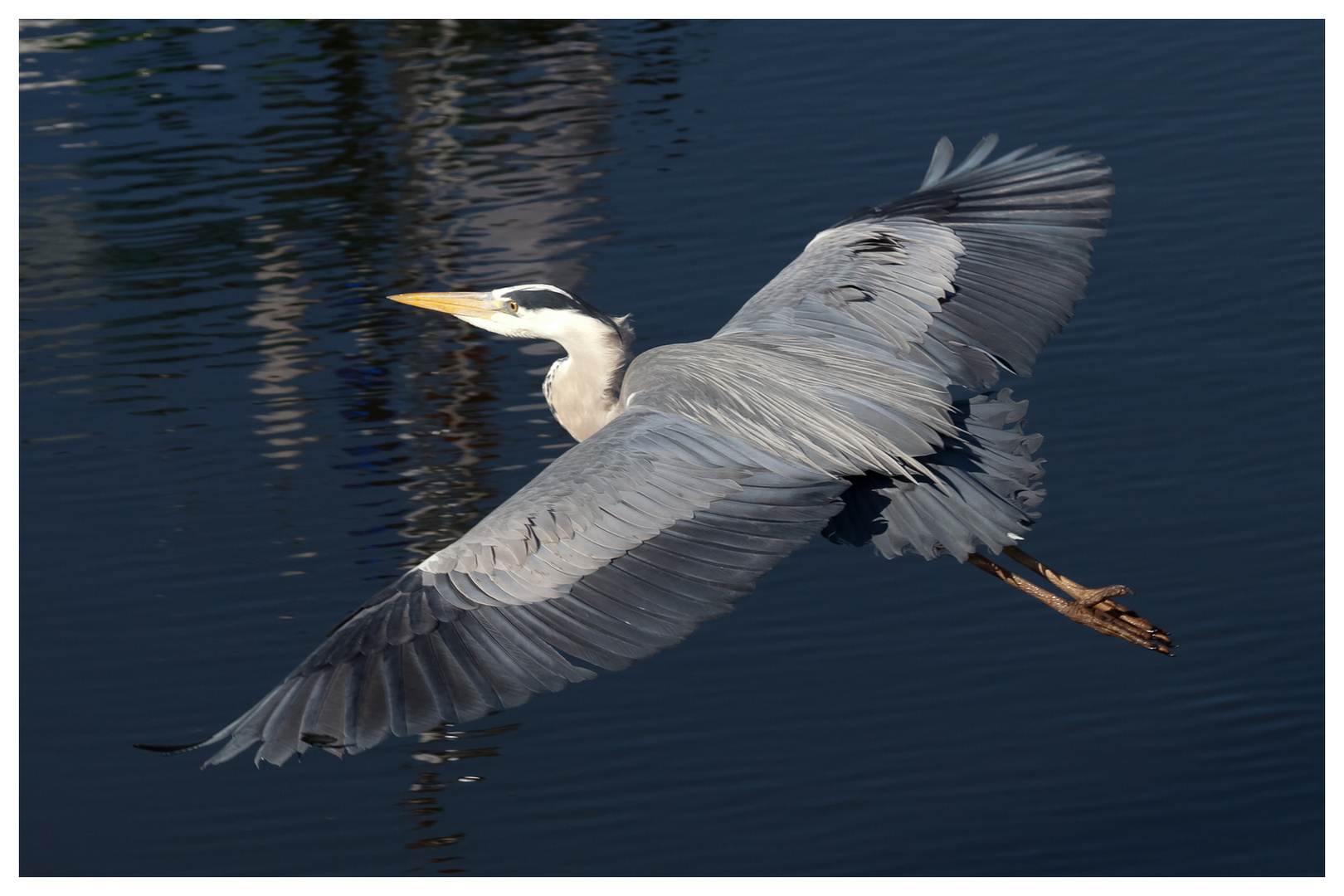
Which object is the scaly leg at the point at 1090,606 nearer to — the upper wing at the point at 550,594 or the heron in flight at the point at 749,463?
the heron in flight at the point at 749,463

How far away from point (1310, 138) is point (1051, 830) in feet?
18.9

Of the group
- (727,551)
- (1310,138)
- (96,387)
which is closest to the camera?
A: (727,551)

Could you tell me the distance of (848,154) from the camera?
9.88m

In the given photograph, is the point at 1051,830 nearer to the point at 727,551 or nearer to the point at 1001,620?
the point at 1001,620

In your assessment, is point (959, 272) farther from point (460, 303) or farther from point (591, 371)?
point (460, 303)

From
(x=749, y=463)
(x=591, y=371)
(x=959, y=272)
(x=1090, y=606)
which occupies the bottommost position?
(x=1090, y=606)

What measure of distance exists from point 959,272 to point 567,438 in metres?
2.09

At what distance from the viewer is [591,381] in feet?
20.9

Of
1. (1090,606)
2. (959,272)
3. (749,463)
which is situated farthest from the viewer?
(959,272)

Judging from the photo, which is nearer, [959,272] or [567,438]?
[959,272]

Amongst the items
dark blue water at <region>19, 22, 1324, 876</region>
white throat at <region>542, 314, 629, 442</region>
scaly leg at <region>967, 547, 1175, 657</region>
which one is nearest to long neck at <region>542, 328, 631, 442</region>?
white throat at <region>542, 314, 629, 442</region>

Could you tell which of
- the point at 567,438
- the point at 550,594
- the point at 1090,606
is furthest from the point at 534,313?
the point at 1090,606

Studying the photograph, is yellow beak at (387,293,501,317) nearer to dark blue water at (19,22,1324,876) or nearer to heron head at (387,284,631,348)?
heron head at (387,284,631,348)
